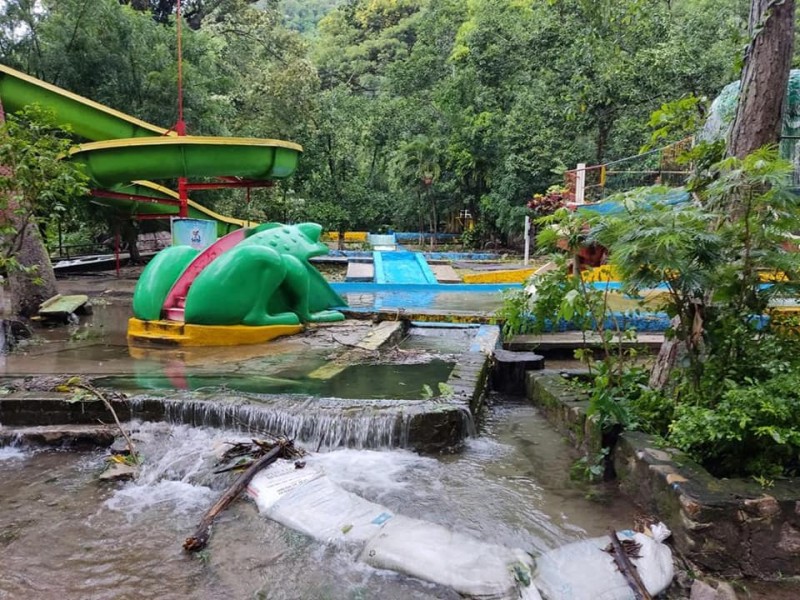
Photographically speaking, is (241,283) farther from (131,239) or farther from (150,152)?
(131,239)

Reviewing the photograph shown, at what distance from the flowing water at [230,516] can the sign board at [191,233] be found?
5.73m

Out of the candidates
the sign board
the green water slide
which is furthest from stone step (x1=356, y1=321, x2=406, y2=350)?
the green water slide

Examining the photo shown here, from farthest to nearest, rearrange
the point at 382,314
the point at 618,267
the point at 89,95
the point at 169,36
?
1. the point at 169,36
2. the point at 89,95
3. the point at 382,314
4. the point at 618,267

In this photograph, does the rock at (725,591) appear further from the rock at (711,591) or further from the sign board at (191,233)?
the sign board at (191,233)

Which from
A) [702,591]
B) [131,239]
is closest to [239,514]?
[702,591]

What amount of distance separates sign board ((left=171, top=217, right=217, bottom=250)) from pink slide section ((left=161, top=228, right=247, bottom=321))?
136cm

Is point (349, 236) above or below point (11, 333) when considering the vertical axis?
above

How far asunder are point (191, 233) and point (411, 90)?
21.2 metres

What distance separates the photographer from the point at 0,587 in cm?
298

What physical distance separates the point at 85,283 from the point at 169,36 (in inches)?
339

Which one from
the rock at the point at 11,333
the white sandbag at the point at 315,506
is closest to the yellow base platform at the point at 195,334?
the rock at the point at 11,333

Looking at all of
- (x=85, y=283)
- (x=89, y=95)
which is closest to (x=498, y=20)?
(x=89, y=95)

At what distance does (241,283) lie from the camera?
8.01 m

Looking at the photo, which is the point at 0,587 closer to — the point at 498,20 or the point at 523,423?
the point at 523,423
